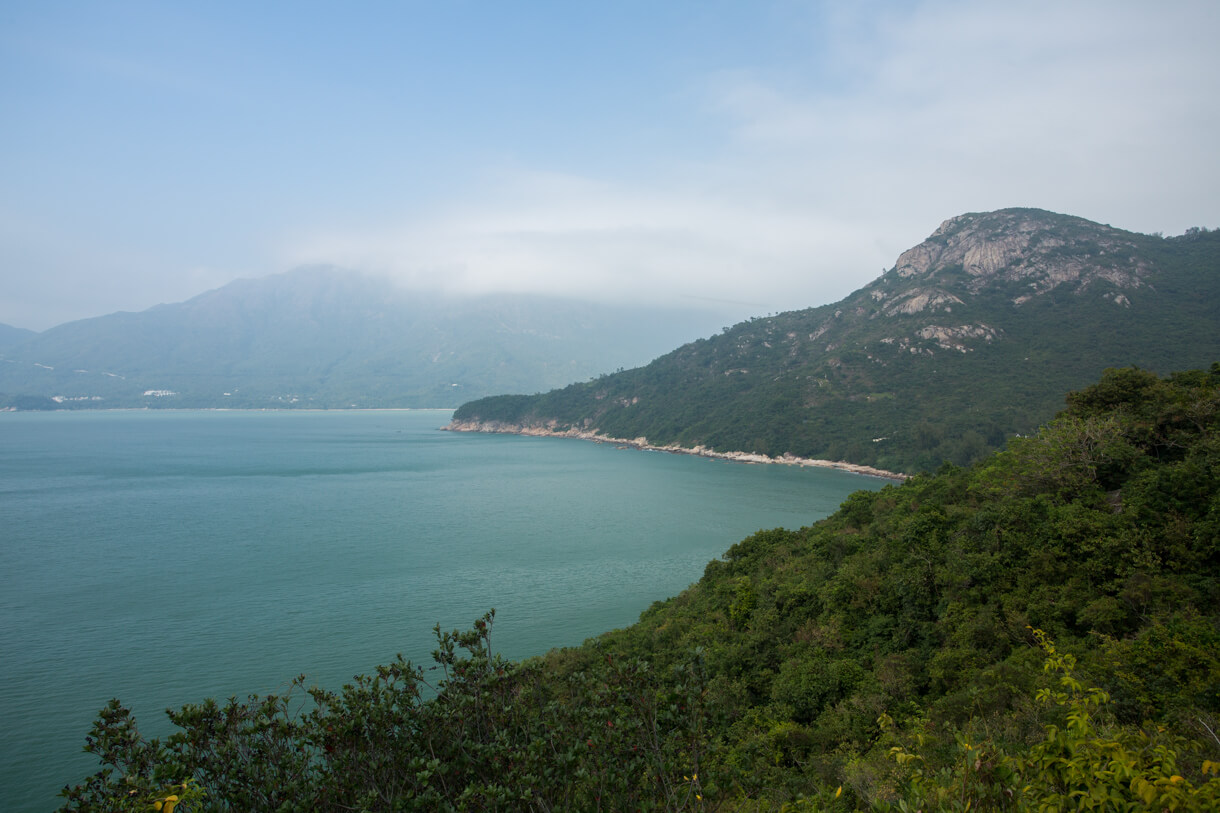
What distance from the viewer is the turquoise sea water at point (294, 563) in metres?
15.4

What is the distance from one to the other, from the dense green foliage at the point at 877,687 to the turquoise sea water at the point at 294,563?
3686 mm

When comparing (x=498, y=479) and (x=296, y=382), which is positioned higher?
(x=296, y=382)

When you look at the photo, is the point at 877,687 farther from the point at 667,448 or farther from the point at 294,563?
the point at 667,448

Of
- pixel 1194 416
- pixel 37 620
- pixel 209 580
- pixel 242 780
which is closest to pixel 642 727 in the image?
pixel 242 780

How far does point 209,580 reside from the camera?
2330cm

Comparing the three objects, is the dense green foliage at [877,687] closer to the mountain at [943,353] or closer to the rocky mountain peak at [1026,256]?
the mountain at [943,353]

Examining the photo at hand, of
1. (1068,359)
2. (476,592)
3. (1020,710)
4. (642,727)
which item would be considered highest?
(1068,359)

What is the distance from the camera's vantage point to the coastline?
5508 centimetres

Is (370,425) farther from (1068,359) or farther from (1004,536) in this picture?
(1004,536)

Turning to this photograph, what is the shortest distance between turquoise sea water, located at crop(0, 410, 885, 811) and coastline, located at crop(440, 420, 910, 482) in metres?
2.88

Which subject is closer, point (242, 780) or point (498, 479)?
point (242, 780)

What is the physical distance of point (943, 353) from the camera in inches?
2672

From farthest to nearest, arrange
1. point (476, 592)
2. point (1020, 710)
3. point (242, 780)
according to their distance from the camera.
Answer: point (476, 592), point (1020, 710), point (242, 780)

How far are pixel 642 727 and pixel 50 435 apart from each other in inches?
4252
